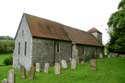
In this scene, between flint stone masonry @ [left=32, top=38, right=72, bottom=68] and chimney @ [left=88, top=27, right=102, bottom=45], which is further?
chimney @ [left=88, top=27, right=102, bottom=45]

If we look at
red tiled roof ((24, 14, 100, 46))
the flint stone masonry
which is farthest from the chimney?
the flint stone masonry

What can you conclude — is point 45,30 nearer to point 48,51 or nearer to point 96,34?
point 48,51

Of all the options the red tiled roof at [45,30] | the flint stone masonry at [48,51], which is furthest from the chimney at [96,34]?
the flint stone masonry at [48,51]

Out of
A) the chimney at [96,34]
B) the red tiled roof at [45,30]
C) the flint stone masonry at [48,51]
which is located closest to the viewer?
the flint stone masonry at [48,51]

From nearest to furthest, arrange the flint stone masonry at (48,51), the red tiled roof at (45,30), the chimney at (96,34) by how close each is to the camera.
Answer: the flint stone masonry at (48,51)
the red tiled roof at (45,30)
the chimney at (96,34)

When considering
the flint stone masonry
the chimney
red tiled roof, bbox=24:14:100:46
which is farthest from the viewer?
the chimney

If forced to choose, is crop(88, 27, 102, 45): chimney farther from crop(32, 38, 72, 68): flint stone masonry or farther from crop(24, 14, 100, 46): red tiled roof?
crop(32, 38, 72, 68): flint stone masonry

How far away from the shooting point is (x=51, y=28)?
94.8ft

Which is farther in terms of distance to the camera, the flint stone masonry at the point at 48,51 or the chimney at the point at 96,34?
the chimney at the point at 96,34

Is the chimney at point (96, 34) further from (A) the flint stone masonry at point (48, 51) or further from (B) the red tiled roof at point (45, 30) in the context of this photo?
(A) the flint stone masonry at point (48, 51)

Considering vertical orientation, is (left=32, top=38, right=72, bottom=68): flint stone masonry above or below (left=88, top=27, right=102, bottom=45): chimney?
below

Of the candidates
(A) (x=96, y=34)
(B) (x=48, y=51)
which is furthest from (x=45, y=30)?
(A) (x=96, y=34)

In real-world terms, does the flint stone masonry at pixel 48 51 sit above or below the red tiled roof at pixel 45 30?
below

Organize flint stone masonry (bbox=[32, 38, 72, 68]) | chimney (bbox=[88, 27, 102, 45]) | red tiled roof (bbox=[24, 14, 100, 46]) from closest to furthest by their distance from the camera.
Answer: flint stone masonry (bbox=[32, 38, 72, 68]) < red tiled roof (bbox=[24, 14, 100, 46]) < chimney (bbox=[88, 27, 102, 45])
